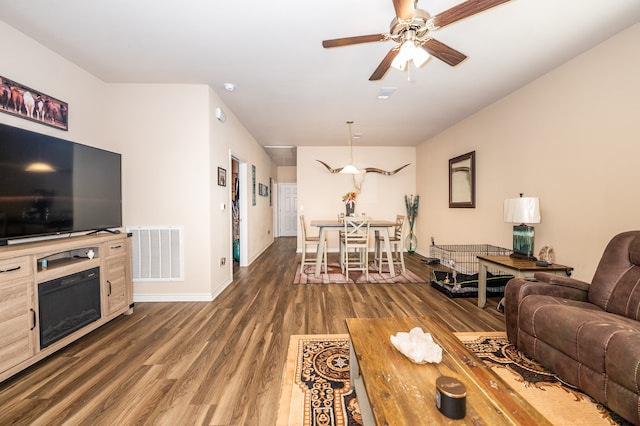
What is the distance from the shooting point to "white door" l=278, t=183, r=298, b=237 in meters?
9.64

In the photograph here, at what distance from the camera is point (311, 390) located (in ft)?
5.55

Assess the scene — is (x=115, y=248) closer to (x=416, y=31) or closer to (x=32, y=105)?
(x=32, y=105)

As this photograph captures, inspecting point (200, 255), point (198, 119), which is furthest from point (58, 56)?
point (200, 255)

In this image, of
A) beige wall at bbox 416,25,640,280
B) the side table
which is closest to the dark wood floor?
the side table

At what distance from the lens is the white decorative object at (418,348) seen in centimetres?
125

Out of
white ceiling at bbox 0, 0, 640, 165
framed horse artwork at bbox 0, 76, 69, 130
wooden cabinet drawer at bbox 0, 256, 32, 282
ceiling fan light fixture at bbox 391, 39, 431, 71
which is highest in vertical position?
white ceiling at bbox 0, 0, 640, 165

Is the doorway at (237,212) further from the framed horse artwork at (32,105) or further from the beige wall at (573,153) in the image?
the beige wall at (573,153)

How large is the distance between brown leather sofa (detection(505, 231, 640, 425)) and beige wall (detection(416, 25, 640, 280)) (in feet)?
2.05

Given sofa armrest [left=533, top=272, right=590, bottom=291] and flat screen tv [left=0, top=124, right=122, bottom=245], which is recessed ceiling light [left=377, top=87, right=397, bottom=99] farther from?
flat screen tv [left=0, top=124, right=122, bottom=245]

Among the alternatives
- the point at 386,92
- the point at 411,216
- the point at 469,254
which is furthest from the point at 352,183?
the point at 386,92

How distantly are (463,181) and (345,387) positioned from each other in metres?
4.16

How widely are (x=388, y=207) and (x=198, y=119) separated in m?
4.82

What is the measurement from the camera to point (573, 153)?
2.77 m

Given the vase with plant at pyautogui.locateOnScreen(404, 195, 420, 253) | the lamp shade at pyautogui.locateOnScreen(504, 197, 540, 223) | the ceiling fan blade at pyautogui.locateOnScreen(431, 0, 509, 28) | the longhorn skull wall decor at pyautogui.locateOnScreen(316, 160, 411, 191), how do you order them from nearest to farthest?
the ceiling fan blade at pyautogui.locateOnScreen(431, 0, 509, 28) → the lamp shade at pyautogui.locateOnScreen(504, 197, 540, 223) → the longhorn skull wall decor at pyautogui.locateOnScreen(316, 160, 411, 191) → the vase with plant at pyautogui.locateOnScreen(404, 195, 420, 253)
